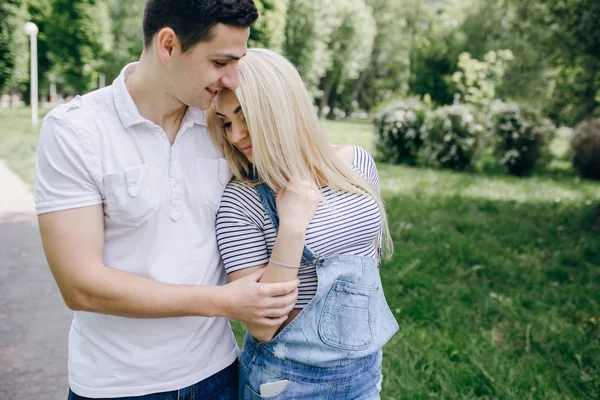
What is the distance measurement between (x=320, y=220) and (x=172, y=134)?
58cm

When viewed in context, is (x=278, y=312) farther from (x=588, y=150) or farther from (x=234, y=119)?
(x=588, y=150)

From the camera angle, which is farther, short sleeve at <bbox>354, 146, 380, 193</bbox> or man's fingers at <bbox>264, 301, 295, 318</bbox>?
short sleeve at <bbox>354, 146, 380, 193</bbox>

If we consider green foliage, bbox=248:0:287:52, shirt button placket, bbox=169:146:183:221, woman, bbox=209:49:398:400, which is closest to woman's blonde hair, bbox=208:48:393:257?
woman, bbox=209:49:398:400

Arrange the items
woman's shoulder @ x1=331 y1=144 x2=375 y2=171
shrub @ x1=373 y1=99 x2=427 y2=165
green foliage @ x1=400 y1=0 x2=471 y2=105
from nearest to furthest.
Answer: woman's shoulder @ x1=331 y1=144 x2=375 y2=171 < shrub @ x1=373 y1=99 x2=427 y2=165 < green foliage @ x1=400 y1=0 x2=471 y2=105

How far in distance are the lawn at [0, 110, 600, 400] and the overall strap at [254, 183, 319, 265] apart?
81 cm

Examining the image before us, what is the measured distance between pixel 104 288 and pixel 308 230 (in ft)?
2.28

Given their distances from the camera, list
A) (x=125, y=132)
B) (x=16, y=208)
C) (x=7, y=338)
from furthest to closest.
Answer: (x=16, y=208), (x=7, y=338), (x=125, y=132)

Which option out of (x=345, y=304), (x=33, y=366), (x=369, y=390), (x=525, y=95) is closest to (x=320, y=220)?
(x=345, y=304)

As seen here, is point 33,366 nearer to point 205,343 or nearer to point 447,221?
point 205,343

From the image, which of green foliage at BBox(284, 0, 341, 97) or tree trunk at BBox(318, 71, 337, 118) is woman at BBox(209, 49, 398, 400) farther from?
tree trunk at BBox(318, 71, 337, 118)

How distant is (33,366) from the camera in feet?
11.7

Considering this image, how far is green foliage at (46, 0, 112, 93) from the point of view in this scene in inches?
1178

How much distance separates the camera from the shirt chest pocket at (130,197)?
5.24 ft

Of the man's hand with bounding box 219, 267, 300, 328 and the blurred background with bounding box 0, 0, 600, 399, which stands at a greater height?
the man's hand with bounding box 219, 267, 300, 328
